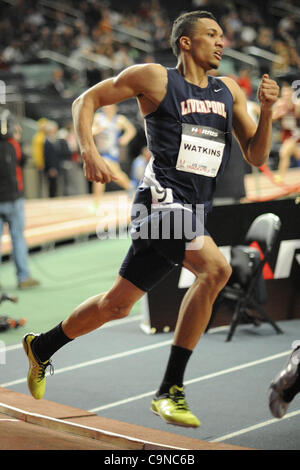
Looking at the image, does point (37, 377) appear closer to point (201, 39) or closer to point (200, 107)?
point (200, 107)

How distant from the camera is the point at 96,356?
618cm

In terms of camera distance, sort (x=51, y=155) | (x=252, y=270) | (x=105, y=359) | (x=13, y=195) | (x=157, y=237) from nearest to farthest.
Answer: (x=157, y=237), (x=105, y=359), (x=252, y=270), (x=13, y=195), (x=51, y=155)

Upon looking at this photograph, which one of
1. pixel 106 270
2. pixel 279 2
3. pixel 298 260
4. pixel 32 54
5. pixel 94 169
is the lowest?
pixel 106 270

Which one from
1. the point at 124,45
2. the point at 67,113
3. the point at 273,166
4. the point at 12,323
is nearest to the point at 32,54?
the point at 124,45

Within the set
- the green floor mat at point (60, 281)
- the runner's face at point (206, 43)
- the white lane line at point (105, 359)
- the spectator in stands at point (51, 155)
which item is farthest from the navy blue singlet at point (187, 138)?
the spectator in stands at point (51, 155)

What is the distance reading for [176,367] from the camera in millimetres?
3723

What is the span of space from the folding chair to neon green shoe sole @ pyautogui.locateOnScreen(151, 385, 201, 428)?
9.07 feet

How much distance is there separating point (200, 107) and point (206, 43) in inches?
12.1

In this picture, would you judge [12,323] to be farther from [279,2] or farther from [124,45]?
[279,2]

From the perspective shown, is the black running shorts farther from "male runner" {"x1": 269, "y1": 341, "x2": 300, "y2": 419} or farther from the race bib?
"male runner" {"x1": 269, "y1": 341, "x2": 300, "y2": 419}

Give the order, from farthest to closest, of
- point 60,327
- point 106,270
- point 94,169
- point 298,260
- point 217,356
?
point 106,270 < point 298,260 < point 217,356 < point 60,327 < point 94,169

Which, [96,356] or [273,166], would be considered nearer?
[96,356]

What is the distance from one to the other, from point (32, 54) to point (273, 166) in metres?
7.86

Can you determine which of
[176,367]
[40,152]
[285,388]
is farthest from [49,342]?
[40,152]
